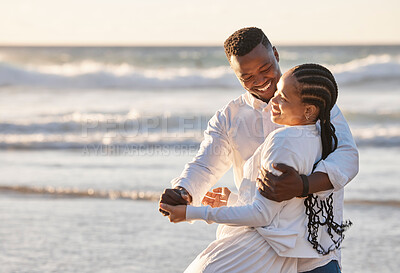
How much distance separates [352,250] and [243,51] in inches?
105

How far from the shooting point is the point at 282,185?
225cm

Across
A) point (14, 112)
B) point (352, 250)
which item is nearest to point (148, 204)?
point (352, 250)

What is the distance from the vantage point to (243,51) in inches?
107

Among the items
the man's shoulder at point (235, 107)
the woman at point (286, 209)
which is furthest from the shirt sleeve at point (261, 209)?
the man's shoulder at point (235, 107)

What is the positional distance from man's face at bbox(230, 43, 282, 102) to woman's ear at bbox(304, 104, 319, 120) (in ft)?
1.37

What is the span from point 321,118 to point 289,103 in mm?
129

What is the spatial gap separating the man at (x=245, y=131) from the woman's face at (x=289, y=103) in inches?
7.1

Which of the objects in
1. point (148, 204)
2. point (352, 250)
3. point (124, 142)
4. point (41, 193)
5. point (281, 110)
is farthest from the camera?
point (124, 142)

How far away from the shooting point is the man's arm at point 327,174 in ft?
7.44

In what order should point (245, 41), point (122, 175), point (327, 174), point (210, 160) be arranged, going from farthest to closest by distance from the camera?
point (122, 175) → point (210, 160) → point (245, 41) → point (327, 174)

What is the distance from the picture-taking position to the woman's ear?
2385mm

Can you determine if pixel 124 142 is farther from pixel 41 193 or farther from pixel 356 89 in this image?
pixel 356 89

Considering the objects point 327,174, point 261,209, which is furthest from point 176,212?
point 327,174

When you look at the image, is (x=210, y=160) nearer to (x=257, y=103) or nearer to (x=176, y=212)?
(x=257, y=103)
